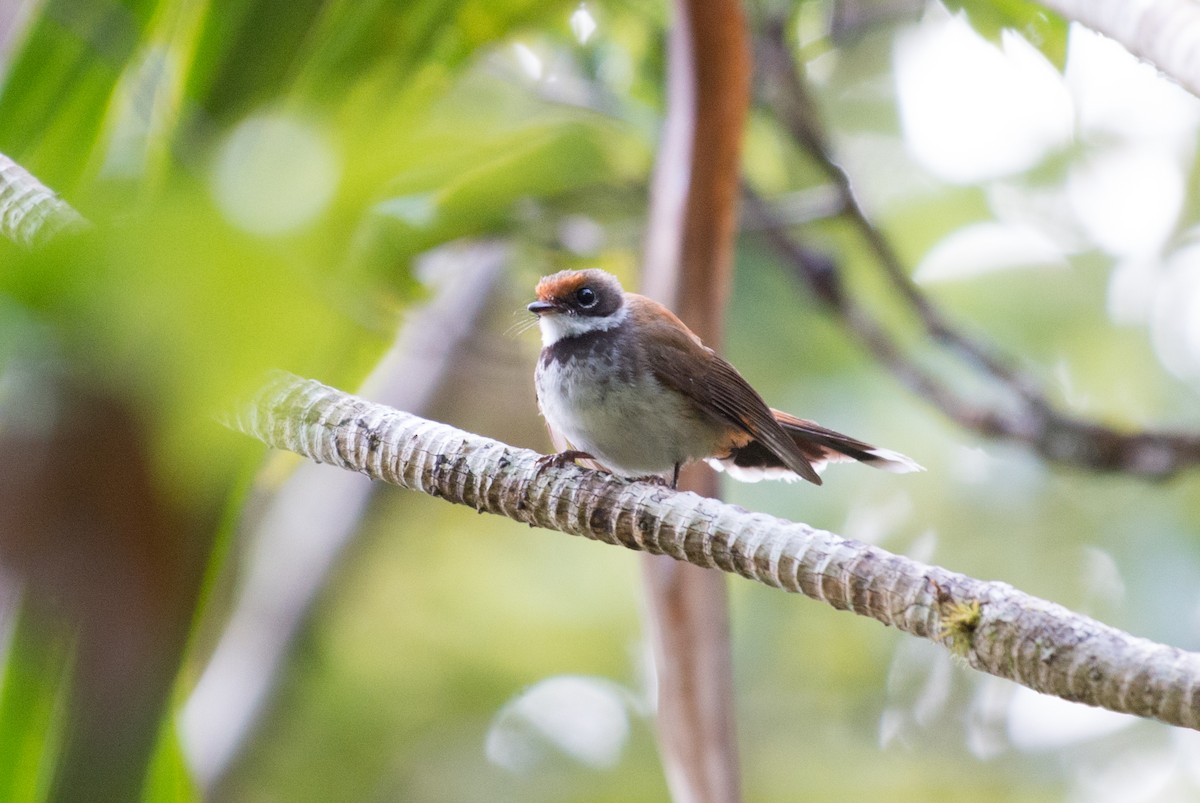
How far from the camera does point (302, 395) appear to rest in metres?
2.54

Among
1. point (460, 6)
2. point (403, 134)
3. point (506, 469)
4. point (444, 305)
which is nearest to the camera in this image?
point (403, 134)

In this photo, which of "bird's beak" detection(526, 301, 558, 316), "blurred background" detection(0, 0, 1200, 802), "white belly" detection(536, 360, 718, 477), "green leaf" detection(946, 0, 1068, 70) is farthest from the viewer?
"bird's beak" detection(526, 301, 558, 316)

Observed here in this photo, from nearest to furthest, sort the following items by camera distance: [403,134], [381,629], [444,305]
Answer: [403,134] → [444,305] → [381,629]

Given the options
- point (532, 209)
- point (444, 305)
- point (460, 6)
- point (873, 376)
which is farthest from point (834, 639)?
point (460, 6)

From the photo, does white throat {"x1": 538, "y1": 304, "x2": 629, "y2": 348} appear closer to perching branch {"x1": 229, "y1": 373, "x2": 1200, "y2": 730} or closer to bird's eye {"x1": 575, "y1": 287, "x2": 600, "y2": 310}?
bird's eye {"x1": 575, "y1": 287, "x2": 600, "y2": 310}

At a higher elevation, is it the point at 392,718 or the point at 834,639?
the point at 834,639

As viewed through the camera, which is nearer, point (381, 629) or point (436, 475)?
point (436, 475)

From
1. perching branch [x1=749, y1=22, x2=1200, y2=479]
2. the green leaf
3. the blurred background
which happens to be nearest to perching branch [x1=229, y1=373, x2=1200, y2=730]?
the blurred background

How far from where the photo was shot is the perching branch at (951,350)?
15.8 feet

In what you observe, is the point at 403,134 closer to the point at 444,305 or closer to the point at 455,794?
the point at 444,305

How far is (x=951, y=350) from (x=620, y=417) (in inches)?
93.2

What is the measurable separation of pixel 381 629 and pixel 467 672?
775 mm

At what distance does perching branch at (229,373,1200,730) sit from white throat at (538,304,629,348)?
123 centimetres

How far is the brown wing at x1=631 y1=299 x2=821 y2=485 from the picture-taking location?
356cm
